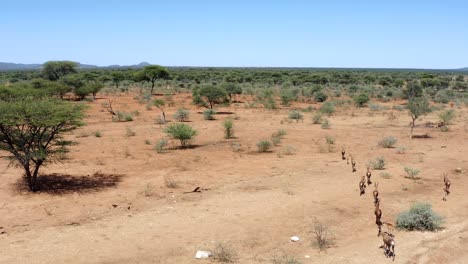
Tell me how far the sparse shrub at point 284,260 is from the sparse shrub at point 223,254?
80cm

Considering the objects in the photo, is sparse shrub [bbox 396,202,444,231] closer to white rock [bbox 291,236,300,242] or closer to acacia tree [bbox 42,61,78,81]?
white rock [bbox 291,236,300,242]

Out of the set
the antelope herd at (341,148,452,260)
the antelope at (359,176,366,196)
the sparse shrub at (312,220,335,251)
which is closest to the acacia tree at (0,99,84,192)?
the sparse shrub at (312,220,335,251)

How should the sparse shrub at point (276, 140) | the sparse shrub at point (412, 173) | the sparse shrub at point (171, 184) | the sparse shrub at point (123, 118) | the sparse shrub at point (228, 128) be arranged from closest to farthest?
1. the sparse shrub at point (171, 184)
2. the sparse shrub at point (412, 173)
3. the sparse shrub at point (276, 140)
4. the sparse shrub at point (228, 128)
5. the sparse shrub at point (123, 118)

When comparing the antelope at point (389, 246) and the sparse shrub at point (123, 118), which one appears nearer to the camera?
the antelope at point (389, 246)

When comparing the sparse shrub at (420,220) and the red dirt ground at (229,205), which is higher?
the sparse shrub at (420,220)

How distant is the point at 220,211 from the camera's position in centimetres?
1199

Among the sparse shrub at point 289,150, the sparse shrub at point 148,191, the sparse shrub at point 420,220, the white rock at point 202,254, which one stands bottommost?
the sparse shrub at point 289,150

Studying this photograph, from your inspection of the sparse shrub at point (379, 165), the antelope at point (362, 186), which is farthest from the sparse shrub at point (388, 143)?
the antelope at point (362, 186)

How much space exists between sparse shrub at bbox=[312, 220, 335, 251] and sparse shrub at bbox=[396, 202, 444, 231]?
6.01 ft

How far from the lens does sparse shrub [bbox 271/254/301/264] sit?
870 centimetres

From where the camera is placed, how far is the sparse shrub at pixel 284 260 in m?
8.70

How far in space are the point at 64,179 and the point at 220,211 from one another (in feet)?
20.6

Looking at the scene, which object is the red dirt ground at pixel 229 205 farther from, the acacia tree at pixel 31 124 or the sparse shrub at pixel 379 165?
the acacia tree at pixel 31 124

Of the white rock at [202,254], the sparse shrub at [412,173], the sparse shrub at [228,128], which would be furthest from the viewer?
the sparse shrub at [228,128]
